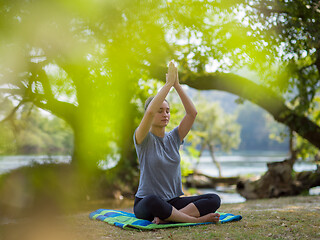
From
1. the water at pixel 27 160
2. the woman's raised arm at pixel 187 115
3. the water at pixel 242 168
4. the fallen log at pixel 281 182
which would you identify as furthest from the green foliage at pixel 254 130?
the woman's raised arm at pixel 187 115

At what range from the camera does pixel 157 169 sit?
11.3ft

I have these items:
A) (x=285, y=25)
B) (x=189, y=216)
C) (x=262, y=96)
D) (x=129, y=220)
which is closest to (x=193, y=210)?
(x=189, y=216)

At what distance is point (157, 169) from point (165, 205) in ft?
1.14

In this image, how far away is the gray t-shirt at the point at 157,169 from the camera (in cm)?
344

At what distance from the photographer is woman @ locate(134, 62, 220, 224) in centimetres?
335

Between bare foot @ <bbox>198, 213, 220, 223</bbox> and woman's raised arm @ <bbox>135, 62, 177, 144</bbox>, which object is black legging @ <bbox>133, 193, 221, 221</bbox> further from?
woman's raised arm @ <bbox>135, 62, 177, 144</bbox>

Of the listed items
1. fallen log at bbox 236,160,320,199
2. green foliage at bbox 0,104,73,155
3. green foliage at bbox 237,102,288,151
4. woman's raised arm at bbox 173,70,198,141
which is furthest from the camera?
green foliage at bbox 237,102,288,151

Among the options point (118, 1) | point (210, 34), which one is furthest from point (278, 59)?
point (118, 1)

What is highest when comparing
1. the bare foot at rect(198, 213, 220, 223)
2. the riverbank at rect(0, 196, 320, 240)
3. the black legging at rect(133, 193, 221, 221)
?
the black legging at rect(133, 193, 221, 221)

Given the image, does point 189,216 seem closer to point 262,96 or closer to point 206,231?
point 206,231

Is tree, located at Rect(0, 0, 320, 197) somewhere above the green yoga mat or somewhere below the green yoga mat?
above

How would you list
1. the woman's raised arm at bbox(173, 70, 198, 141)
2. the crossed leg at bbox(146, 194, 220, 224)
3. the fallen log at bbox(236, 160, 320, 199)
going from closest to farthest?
the crossed leg at bbox(146, 194, 220, 224)
the woman's raised arm at bbox(173, 70, 198, 141)
the fallen log at bbox(236, 160, 320, 199)

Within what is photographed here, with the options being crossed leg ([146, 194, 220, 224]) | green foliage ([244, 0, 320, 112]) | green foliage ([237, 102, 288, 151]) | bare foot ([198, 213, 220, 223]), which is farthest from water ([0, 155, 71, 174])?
green foliage ([237, 102, 288, 151])

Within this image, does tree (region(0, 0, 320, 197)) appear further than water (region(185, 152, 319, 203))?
No
